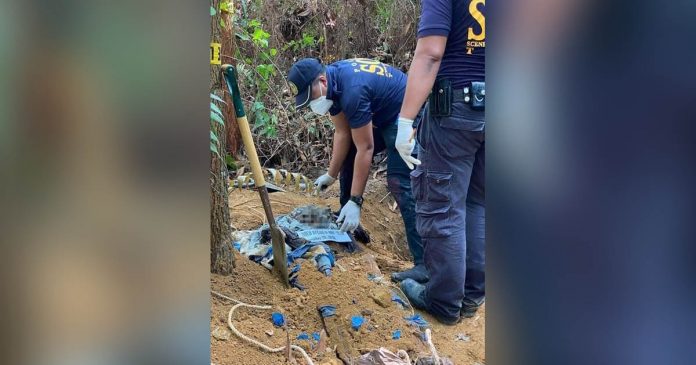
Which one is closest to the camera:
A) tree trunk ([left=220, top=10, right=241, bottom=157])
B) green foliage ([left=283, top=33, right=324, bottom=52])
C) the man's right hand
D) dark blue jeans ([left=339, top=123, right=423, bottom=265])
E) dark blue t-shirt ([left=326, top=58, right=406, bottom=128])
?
tree trunk ([left=220, top=10, right=241, bottom=157])

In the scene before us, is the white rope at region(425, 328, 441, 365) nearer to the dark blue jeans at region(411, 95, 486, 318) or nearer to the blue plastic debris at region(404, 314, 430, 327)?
the blue plastic debris at region(404, 314, 430, 327)

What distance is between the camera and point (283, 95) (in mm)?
6176

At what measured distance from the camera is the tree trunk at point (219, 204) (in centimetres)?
244

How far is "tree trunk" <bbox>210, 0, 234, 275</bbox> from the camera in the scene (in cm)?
244

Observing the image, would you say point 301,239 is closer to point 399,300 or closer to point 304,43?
point 399,300

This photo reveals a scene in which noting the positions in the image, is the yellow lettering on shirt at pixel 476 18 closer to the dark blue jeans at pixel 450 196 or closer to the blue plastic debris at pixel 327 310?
the dark blue jeans at pixel 450 196

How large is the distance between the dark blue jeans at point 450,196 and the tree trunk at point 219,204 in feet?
2.85

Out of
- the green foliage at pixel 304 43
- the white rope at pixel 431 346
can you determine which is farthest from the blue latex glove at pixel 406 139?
the green foliage at pixel 304 43

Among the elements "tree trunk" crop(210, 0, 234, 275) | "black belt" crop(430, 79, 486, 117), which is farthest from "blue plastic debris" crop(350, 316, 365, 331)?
"black belt" crop(430, 79, 486, 117)

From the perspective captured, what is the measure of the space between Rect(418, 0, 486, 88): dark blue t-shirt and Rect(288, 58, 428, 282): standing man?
922 mm

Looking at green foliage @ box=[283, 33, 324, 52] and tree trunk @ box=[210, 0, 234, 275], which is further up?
green foliage @ box=[283, 33, 324, 52]
